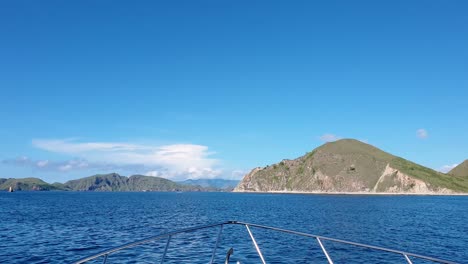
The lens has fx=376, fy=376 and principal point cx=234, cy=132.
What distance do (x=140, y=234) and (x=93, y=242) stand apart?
881 cm

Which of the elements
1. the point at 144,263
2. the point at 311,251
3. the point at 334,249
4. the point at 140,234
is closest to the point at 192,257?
the point at 144,263

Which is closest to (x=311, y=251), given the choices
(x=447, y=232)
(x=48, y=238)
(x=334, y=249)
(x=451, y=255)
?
(x=334, y=249)

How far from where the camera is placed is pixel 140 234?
168 feet

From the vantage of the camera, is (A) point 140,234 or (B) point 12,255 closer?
(B) point 12,255

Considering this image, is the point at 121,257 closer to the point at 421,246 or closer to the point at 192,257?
the point at 192,257

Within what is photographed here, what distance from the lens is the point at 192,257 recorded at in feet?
107

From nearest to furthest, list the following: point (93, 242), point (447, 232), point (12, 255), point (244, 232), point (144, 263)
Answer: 1. point (144, 263)
2. point (12, 255)
3. point (93, 242)
4. point (244, 232)
5. point (447, 232)

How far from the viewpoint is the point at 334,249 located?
39.1 meters

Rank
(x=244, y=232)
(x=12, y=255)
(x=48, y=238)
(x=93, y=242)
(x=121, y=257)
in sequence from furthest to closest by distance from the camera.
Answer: (x=244, y=232), (x=48, y=238), (x=93, y=242), (x=12, y=255), (x=121, y=257)

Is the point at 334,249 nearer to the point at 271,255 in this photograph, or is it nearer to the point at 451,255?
the point at 271,255

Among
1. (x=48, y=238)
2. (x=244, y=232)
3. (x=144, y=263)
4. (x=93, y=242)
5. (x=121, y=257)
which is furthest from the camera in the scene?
(x=244, y=232)

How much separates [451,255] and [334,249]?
1264cm

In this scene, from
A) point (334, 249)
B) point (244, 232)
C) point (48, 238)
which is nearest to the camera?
point (334, 249)

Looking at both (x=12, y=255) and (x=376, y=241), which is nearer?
(x=12, y=255)
